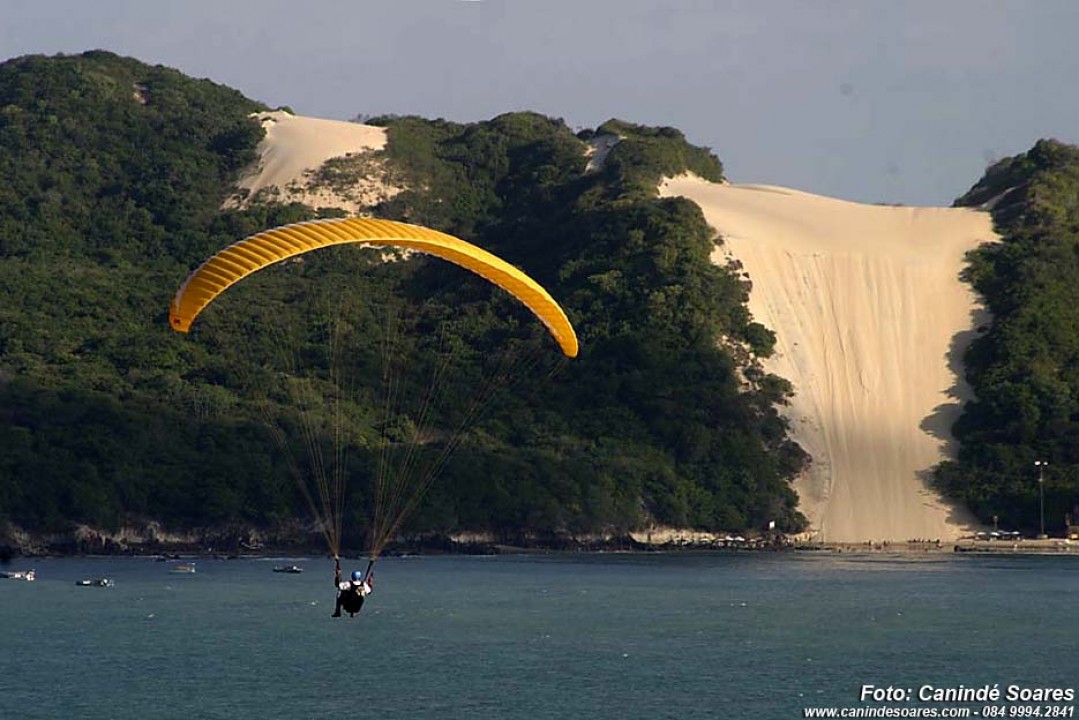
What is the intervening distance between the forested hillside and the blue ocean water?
29.8 feet

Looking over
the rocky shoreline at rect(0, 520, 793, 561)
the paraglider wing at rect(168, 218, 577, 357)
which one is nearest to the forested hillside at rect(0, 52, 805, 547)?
the rocky shoreline at rect(0, 520, 793, 561)

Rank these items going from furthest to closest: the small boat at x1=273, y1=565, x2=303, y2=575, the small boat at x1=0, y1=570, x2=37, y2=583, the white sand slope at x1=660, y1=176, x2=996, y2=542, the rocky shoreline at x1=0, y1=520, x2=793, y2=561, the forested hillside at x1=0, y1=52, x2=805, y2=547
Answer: the white sand slope at x1=660, y1=176, x2=996, y2=542
the forested hillside at x1=0, y1=52, x2=805, y2=547
the rocky shoreline at x1=0, y1=520, x2=793, y2=561
the small boat at x1=273, y1=565, x2=303, y2=575
the small boat at x1=0, y1=570, x2=37, y2=583

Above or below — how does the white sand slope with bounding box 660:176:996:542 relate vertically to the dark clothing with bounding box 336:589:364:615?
above

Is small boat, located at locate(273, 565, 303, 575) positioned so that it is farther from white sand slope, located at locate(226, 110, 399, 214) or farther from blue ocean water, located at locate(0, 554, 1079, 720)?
white sand slope, located at locate(226, 110, 399, 214)

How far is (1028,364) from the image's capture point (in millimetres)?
97000

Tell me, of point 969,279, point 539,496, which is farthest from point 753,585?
point 969,279

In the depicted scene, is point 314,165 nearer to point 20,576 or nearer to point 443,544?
point 443,544

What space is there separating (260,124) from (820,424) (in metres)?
45.6

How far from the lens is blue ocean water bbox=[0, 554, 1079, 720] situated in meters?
41.9

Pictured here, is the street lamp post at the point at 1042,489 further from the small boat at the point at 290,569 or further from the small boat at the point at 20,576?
the small boat at the point at 20,576

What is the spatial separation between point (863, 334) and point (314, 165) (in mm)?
34959

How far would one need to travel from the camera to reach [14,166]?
116250 mm

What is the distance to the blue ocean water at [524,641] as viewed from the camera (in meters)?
41.9

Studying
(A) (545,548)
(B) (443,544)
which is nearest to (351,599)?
(B) (443,544)
